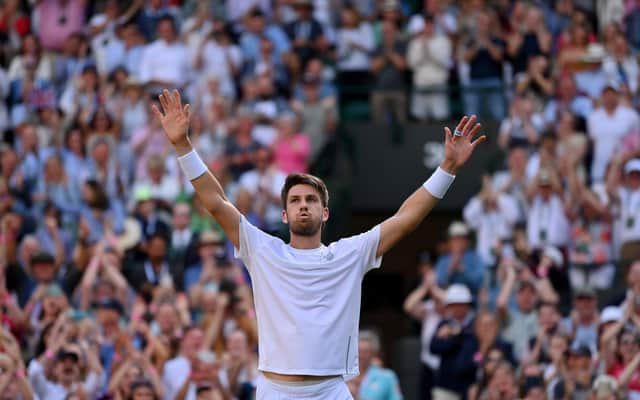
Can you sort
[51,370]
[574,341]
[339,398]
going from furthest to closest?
[574,341] → [51,370] → [339,398]

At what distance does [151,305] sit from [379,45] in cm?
616

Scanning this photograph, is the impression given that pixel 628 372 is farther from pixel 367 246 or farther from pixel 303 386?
pixel 303 386

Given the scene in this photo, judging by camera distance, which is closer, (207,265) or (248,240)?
(248,240)

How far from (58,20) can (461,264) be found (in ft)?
21.8

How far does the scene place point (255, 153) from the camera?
53.7 feet

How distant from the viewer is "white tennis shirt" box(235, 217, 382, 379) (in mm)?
7426

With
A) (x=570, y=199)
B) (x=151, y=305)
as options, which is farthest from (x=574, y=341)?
(x=151, y=305)

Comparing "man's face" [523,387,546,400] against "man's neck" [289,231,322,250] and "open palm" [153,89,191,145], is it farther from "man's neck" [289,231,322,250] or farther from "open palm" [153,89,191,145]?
"open palm" [153,89,191,145]

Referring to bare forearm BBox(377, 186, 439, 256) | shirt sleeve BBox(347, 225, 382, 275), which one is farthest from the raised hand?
shirt sleeve BBox(347, 225, 382, 275)

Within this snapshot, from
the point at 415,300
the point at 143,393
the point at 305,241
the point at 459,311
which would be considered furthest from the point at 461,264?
the point at 305,241

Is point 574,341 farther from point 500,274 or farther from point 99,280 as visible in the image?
point 99,280

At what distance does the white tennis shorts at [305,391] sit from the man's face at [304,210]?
735 mm

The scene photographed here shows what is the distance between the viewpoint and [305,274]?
24.6 feet

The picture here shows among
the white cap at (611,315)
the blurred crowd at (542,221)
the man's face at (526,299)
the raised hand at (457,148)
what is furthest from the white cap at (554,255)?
the raised hand at (457,148)
